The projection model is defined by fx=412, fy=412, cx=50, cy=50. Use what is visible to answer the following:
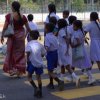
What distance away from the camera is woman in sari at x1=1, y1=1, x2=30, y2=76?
10078 mm

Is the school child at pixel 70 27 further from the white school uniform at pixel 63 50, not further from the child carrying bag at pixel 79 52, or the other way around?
the child carrying bag at pixel 79 52

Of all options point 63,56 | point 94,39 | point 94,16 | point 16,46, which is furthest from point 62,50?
point 16,46

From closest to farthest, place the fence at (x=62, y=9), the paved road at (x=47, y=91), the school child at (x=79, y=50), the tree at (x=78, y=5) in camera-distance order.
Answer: the paved road at (x=47, y=91) → the school child at (x=79, y=50) → the fence at (x=62, y=9) → the tree at (x=78, y=5)

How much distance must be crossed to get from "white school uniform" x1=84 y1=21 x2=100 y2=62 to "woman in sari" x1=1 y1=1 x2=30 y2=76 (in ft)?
5.00

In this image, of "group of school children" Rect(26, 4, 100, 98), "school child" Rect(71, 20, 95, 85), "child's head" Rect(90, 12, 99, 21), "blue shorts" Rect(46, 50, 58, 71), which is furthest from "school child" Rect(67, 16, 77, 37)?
"blue shorts" Rect(46, 50, 58, 71)

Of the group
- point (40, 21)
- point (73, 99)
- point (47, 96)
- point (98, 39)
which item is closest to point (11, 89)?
point (47, 96)

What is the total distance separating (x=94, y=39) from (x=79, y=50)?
610mm

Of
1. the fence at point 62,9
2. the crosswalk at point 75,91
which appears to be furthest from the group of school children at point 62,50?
the fence at point 62,9

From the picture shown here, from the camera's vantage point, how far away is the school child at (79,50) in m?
9.44

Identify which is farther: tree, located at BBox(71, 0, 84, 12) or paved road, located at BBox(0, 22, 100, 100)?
tree, located at BBox(71, 0, 84, 12)

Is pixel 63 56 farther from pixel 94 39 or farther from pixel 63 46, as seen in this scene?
pixel 94 39

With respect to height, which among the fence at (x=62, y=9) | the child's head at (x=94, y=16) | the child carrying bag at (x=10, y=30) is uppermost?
the child's head at (x=94, y=16)

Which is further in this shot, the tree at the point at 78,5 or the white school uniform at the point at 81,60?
the tree at the point at 78,5

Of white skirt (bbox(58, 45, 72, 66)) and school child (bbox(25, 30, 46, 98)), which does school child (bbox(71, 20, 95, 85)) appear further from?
school child (bbox(25, 30, 46, 98))
